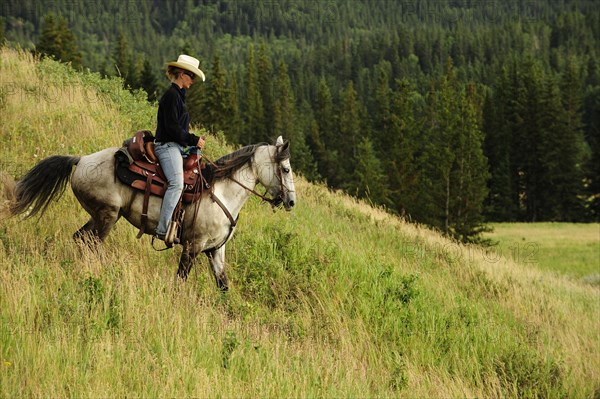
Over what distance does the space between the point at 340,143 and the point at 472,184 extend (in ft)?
151

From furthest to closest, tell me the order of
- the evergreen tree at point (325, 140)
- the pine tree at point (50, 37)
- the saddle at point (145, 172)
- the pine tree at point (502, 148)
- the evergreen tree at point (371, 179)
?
the evergreen tree at point (325, 140), the pine tree at point (502, 148), the evergreen tree at point (371, 179), the pine tree at point (50, 37), the saddle at point (145, 172)

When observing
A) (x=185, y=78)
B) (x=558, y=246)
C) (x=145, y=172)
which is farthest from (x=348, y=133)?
(x=145, y=172)

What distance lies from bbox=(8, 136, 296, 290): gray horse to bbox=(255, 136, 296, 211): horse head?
1 centimetres

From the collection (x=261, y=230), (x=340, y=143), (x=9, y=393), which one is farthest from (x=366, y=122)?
(x=9, y=393)

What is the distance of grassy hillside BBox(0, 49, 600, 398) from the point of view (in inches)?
215

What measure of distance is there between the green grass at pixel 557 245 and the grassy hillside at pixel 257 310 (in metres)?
15.2

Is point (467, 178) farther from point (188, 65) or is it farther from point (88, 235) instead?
point (88, 235)

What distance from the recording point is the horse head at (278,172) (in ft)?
27.5

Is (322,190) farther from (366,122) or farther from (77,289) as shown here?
(366,122)

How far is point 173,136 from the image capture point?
24.9ft

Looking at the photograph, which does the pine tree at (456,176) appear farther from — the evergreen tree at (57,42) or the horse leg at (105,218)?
the horse leg at (105,218)

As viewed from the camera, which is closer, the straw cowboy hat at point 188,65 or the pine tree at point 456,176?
the straw cowboy hat at point 188,65

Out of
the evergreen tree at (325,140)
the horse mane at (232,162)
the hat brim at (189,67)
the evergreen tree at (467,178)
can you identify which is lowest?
the evergreen tree at (325,140)

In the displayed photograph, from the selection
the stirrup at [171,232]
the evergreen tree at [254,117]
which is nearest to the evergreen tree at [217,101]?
the evergreen tree at [254,117]
